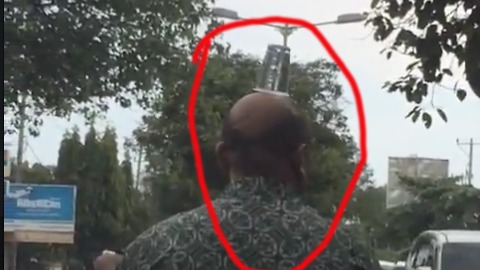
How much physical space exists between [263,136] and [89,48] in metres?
7.39

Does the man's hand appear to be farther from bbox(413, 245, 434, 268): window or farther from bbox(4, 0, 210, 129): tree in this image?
bbox(413, 245, 434, 268): window

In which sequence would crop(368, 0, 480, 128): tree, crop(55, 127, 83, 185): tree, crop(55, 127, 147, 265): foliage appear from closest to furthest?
1. crop(368, 0, 480, 128): tree
2. crop(55, 127, 147, 265): foliage
3. crop(55, 127, 83, 185): tree

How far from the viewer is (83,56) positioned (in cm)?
962

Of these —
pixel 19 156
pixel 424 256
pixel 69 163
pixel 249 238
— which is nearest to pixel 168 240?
pixel 249 238

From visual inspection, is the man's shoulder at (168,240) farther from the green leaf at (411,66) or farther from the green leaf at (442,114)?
the green leaf at (442,114)

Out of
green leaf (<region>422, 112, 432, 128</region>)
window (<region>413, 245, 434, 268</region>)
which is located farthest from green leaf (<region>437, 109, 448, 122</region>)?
window (<region>413, 245, 434, 268</region>)

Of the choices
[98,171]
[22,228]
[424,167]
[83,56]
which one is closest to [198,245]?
[83,56]

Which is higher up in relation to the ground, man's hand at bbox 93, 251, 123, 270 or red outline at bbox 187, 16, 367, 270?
red outline at bbox 187, 16, 367, 270

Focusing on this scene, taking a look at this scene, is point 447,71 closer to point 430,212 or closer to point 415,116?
point 415,116

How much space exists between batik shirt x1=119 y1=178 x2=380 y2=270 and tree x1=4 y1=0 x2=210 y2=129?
6957 millimetres

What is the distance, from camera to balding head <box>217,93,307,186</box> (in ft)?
8.28

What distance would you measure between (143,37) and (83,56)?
0.67 meters

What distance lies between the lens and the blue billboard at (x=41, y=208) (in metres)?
16.9

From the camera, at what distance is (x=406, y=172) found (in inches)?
1088
